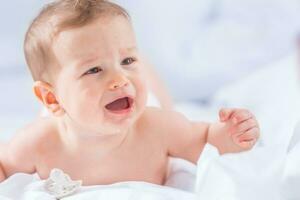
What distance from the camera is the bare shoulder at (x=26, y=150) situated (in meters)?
1.18

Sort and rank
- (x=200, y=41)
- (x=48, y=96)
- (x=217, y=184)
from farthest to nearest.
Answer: (x=200, y=41), (x=48, y=96), (x=217, y=184)

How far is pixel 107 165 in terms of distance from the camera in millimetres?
1163

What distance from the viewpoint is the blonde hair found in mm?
1037

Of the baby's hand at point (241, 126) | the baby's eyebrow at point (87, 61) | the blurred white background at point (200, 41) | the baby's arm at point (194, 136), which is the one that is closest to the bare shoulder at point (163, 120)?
the baby's arm at point (194, 136)

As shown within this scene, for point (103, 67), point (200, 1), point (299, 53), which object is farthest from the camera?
point (200, 1)

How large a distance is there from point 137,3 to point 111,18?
1099 mm

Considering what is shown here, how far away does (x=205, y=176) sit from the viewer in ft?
3.46

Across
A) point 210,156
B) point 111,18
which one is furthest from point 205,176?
point 111,18

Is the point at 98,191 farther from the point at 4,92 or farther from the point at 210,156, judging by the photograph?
the point at 4,92

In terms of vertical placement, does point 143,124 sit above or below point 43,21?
below

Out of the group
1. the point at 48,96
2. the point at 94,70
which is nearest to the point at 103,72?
the point at 94,70

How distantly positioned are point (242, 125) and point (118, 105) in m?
0.21

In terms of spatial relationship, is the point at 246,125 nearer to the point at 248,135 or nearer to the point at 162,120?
the point at 248,135

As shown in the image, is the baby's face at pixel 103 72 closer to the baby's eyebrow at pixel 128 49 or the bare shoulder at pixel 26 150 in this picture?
the baby's eyebrow at pixel 128 49
